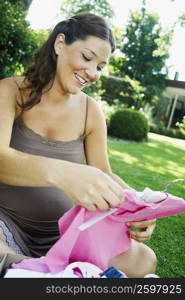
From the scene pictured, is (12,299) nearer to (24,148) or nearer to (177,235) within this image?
(24,148)

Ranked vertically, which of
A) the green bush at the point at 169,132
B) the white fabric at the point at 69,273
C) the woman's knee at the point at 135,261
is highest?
the white fabric at the point at 69,273

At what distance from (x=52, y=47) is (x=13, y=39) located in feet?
16.7

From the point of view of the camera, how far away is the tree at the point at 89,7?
24.6 m

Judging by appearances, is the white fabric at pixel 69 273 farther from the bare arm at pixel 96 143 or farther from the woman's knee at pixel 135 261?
the bare arm at pixel 96 143

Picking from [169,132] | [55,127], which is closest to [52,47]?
[55,127]

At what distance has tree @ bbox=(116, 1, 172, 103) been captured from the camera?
2706 cm

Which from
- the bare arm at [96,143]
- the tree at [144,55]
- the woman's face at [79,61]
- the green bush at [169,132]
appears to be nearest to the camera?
the woman's face at [79,61]

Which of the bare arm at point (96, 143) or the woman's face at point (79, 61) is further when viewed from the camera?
the bare arm at point (96, 143)

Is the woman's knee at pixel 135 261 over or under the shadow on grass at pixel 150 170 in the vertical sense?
over

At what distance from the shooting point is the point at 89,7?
24.3m

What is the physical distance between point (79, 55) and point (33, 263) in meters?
1.10

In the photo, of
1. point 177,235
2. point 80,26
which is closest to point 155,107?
point 177,235

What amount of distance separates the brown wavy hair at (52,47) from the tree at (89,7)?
2344 cm

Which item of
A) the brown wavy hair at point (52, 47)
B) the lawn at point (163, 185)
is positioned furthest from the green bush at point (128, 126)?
the brown wavy hair at point (52, 47)
